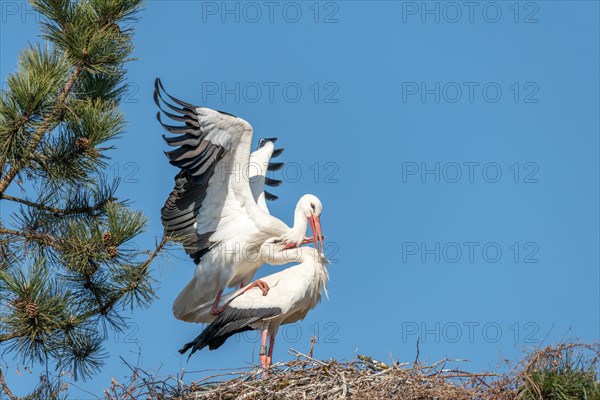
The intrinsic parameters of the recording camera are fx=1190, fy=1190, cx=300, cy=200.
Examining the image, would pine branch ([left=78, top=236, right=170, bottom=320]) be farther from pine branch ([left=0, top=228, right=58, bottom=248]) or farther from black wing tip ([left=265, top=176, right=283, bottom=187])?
black wing tip ([left=265, top=176, right=283, bottom=187])

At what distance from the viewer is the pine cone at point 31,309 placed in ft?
27.8

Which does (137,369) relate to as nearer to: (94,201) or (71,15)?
(94,201)

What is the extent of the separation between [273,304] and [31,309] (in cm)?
330

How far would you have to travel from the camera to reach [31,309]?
8.49m

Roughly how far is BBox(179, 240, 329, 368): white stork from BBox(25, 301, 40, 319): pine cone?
295cm

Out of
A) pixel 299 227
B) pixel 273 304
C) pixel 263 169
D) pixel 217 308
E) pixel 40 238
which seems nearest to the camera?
pixel 40 238

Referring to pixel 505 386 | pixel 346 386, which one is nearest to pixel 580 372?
pixel 505 386

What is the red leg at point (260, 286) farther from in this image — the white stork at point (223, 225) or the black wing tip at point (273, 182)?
the black wing tip at point (273, 182)

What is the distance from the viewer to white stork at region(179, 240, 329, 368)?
37.1 feet

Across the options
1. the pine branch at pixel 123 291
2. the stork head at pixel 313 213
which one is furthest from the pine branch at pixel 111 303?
the stork head at pixel 313 213

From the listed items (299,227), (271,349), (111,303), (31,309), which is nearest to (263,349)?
(271,349)

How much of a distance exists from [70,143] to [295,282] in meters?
2.89

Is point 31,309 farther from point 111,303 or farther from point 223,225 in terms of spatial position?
point 223,225

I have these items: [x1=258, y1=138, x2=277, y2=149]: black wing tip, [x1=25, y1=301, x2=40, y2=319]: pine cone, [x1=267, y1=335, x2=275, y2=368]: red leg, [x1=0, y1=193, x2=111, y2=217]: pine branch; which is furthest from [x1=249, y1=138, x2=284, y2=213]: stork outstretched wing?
[x1=25, y1=301, x2=40, y2=319]: pine cone
